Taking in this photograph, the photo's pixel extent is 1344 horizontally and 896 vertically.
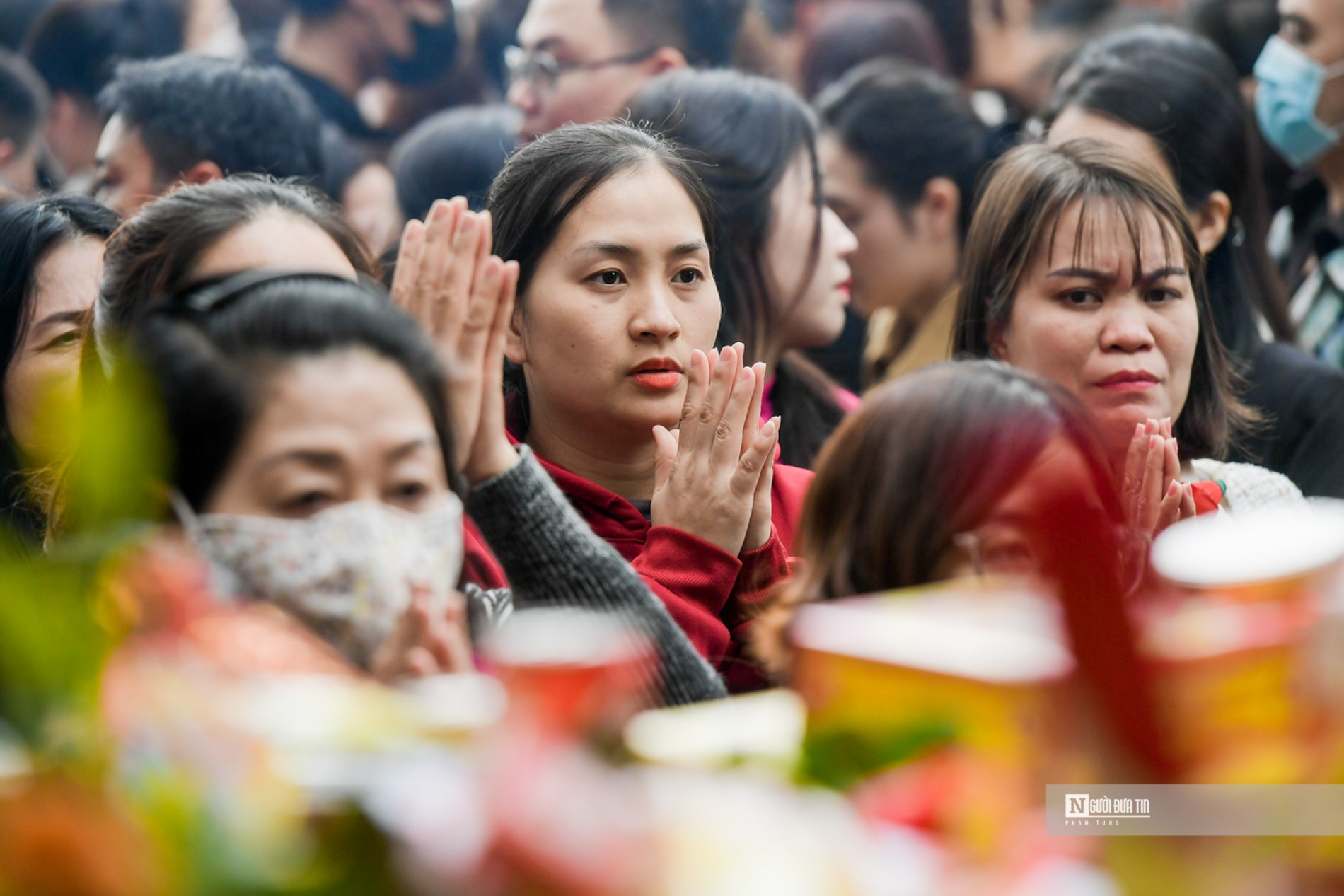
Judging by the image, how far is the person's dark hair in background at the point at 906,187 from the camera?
409cm

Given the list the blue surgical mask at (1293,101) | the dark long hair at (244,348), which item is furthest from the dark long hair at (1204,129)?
the dark long hair at (244,348)

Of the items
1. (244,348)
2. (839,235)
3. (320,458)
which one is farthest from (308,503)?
(839,235)

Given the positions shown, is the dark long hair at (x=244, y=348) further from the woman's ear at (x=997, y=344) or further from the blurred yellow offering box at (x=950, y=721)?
the woman's ear at (x=997, y=344)

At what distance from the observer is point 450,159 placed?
13.3 ft

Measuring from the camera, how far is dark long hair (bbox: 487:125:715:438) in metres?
2.54

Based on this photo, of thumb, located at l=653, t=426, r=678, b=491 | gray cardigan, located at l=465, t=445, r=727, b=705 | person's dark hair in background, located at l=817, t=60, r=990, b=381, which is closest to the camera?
gray cardigan, located at l=465, t=445, r=727, b=705

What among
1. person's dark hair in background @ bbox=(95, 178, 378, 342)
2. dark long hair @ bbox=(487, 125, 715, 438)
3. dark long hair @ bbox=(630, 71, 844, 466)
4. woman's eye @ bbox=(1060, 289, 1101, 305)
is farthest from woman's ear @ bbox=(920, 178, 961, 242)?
person's dark hair in background @ bbox=(95, 178, 378, 342)

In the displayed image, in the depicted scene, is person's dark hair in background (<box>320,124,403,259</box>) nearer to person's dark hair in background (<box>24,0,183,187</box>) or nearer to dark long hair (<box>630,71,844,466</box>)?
person's dark hair in background (<box>24,0,183,187</box>)

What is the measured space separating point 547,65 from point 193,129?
3.64ft

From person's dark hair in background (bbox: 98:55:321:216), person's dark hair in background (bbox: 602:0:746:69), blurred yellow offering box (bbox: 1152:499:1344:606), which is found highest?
person's dark hair in background (bbox: 602:0:746:69)

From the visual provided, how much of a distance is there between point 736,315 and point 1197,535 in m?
2.35

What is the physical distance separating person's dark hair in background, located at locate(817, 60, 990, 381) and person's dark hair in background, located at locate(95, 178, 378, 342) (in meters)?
2.00

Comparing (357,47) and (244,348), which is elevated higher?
(357,47)
